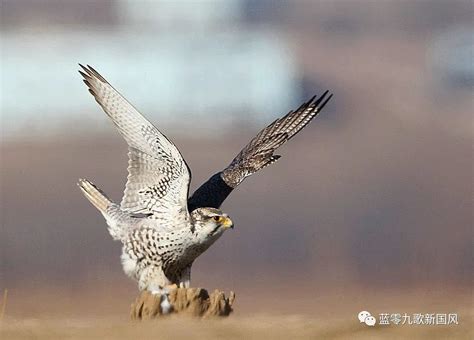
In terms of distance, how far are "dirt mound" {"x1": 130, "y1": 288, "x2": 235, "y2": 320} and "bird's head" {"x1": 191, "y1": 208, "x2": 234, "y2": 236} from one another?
673 mm

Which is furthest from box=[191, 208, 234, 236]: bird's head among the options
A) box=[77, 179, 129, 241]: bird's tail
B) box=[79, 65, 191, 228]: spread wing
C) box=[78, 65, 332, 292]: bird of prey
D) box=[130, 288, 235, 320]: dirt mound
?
box=[77, 179, 129, 241]: bird's tail

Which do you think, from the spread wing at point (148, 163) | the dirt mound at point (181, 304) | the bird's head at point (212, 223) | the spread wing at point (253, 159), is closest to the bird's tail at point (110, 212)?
the spread wing at point (148, 163)

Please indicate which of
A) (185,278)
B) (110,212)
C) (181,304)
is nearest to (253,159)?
(110,212)

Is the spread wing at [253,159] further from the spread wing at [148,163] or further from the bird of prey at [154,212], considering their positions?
the spread wing at [148,163]

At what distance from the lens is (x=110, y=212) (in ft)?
42.2

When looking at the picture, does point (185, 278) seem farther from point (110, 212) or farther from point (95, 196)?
point (95, 196)

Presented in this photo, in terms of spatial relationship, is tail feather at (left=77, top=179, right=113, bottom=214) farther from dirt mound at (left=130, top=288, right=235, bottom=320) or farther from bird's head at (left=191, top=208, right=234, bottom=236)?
dirt mound at (left=130, top=288, right=235, bottom=320)

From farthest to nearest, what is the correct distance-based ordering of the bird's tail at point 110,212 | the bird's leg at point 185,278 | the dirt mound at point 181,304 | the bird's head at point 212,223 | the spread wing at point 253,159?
1. the spread wing at point 253,159
2. the bird's tail at point 110,212
3. the bird's leg at point 185,278
4. the bird's head at point 212,223
5. the dirt mound at point 181,304

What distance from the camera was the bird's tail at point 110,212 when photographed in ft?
41.2

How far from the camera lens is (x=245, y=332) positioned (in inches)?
408

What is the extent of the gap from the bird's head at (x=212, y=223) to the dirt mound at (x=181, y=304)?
0.67 m

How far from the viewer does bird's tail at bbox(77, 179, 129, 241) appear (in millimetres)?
12562

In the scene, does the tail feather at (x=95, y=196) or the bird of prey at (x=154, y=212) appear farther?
the tail feather at (x=95, y=196)

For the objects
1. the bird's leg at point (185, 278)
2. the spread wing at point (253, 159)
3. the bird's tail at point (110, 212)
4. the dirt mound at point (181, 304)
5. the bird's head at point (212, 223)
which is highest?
the spread wing at point (253, 159)
